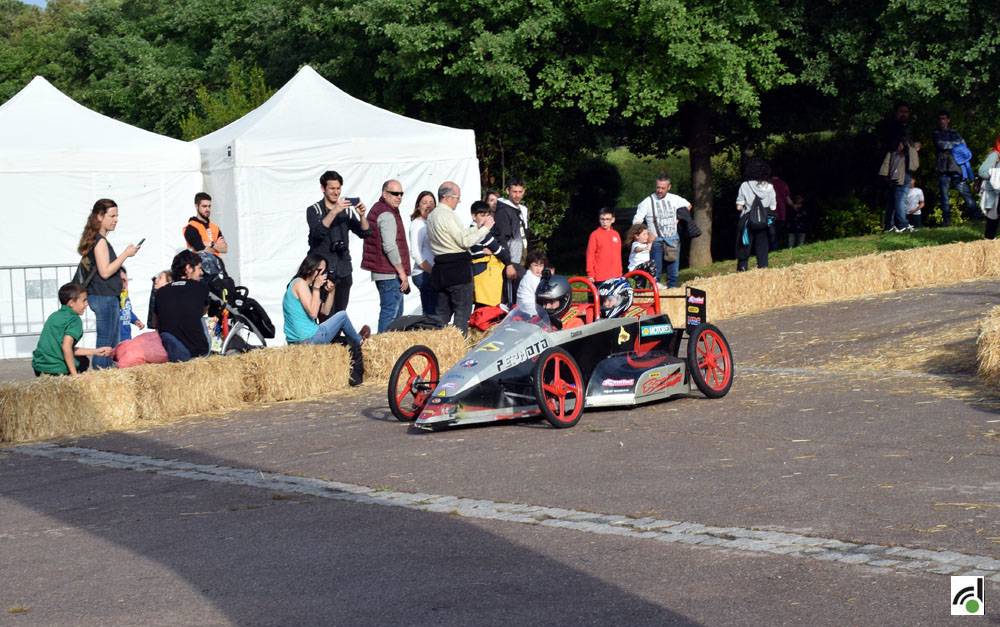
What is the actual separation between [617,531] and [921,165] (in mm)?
22428

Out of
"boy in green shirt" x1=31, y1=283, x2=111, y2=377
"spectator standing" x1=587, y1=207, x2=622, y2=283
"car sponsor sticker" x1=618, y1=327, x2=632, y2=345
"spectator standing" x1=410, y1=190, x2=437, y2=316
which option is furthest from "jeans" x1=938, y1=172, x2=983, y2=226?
"boy in green shirt" x1=31, y1=283, x2=111, y2=377

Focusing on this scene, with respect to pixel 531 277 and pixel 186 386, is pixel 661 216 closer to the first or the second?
pixel 531 277

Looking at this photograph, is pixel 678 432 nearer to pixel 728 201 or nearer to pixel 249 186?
pixel 249 186

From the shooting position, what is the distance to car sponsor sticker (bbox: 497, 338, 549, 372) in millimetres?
11156

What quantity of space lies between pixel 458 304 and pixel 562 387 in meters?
3.93

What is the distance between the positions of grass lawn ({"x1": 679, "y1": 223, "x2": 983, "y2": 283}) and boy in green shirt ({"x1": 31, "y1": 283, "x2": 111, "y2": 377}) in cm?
1237

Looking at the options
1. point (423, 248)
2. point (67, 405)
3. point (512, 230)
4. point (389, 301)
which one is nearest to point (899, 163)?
point (512, 230)

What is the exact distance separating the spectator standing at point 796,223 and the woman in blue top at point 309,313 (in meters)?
14.7

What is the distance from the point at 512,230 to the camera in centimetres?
1722

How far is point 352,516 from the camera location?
26.8 feet

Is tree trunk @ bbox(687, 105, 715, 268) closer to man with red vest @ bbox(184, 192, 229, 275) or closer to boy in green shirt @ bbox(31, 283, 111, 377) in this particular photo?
man with red vest @ bbox(184, 192, 229, 275)

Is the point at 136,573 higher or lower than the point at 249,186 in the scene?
lower

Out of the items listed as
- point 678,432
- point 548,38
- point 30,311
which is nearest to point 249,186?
point 30,311

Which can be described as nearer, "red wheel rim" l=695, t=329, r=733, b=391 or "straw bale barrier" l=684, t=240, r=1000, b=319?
"red wheel rim" l=695, t=329, r=733, b=391
